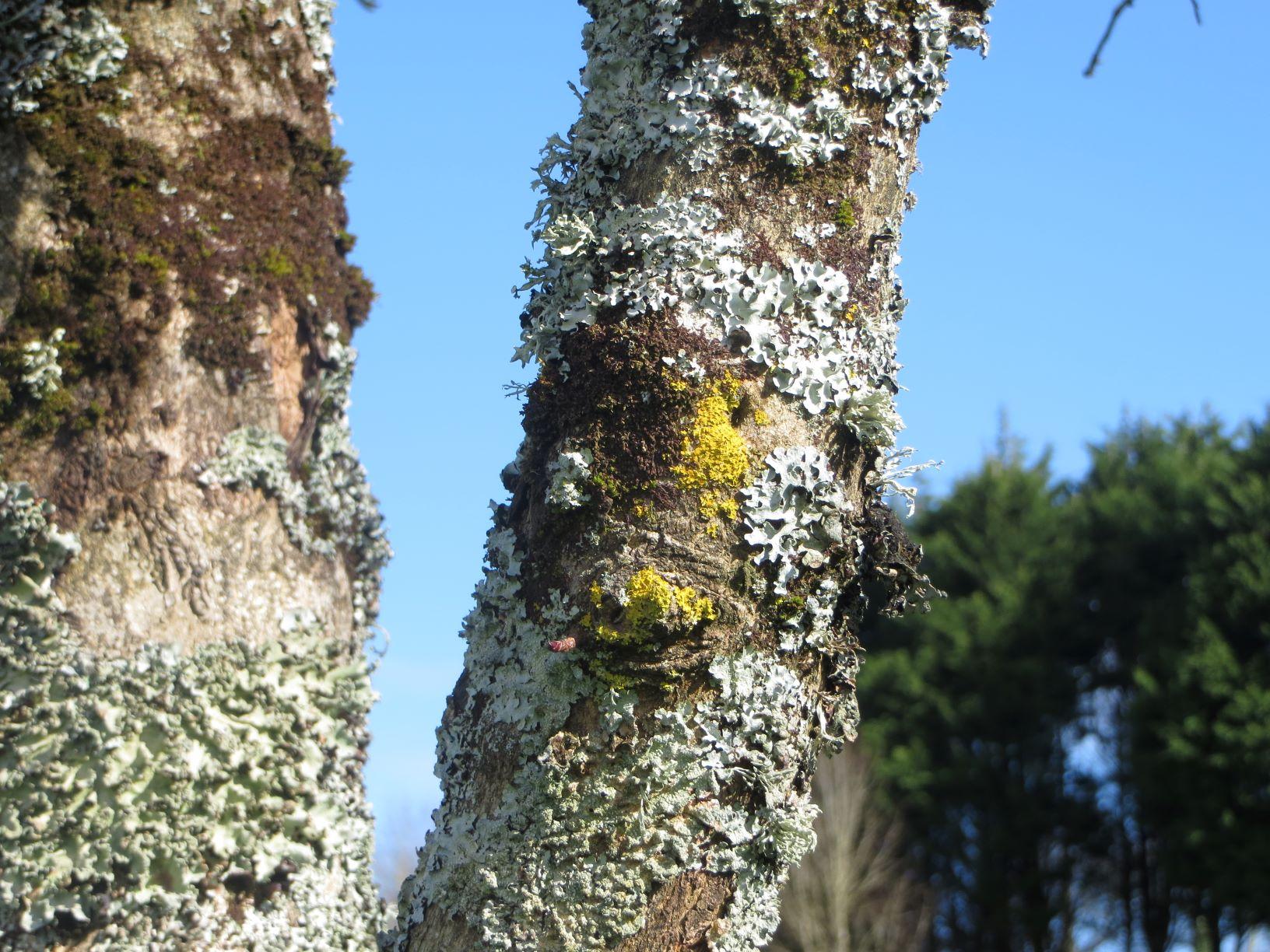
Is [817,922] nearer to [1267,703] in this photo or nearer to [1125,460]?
[1267,703]

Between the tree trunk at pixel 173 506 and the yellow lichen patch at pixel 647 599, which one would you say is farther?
the tree trunk at pixel 173 506

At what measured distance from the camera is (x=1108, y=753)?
17844mm

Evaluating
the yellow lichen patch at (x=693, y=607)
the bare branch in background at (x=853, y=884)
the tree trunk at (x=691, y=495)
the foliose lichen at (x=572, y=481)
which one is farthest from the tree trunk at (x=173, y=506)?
the bare branch in background at (x=853, y=884)

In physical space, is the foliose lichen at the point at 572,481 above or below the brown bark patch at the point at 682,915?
above

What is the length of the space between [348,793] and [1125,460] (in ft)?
63.8

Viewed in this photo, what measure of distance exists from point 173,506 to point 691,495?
123 cm

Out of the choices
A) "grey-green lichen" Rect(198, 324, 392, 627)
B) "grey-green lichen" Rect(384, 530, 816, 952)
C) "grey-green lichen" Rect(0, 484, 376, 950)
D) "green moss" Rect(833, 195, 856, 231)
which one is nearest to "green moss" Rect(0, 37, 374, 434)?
"grey-green lichen" Rect(198, 324, 392, 627)

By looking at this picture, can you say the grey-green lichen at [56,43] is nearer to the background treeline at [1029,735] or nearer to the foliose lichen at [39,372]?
the foliose lichen at [39,372]

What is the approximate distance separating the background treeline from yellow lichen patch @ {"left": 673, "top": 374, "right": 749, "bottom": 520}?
15464 mm

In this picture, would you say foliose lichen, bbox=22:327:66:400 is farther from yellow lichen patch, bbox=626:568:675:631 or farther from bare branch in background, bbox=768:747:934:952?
bare branch in background, bbox=768:747:934:952

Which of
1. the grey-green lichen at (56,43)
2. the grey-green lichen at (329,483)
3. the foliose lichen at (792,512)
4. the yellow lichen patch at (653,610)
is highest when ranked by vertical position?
the grey-green lichen at (56,43)

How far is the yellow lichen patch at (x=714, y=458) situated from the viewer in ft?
5.21

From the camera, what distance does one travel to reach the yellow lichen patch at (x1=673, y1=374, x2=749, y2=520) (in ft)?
5.21

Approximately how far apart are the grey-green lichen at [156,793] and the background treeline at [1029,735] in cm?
1507
